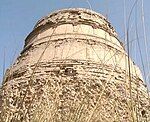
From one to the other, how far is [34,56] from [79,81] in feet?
4.55

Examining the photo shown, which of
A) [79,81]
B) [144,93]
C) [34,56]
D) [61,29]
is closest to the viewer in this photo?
[79,81]

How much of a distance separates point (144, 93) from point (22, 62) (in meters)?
2.28

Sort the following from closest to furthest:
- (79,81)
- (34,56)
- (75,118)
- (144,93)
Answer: (75,118), (79,81), (144,93), (34,56)

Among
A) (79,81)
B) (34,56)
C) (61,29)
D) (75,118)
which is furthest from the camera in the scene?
(61,29)

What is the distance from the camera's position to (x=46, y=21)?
7.55 meters

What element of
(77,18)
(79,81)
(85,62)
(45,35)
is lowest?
(79,81)

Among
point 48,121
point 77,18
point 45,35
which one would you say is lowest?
point 48,121

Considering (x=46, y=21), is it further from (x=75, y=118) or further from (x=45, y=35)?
(x=75, y=118)

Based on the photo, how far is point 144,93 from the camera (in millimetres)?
5949

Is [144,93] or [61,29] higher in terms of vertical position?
[61,29]

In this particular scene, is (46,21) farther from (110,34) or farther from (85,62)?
(85,62)

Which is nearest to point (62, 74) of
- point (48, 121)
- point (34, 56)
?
point (34, 56)

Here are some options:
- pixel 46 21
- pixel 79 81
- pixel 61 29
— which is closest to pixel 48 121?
pixel 79 81

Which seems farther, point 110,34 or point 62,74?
point 110,34
